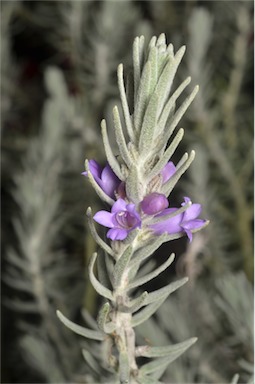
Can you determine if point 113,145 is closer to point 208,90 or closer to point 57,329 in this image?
point 208,90

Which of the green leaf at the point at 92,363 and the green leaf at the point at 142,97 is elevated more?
the green leaf at the point at 142,97

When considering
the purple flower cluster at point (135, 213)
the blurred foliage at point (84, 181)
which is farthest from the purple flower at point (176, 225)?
the blurred foliage at point (84, 181)

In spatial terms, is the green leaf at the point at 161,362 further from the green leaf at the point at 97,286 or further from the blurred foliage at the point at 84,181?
the blurred foliage at the point at 84,181

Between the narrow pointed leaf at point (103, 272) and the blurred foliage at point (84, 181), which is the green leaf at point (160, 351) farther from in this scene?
the blurred foliage at point (84, 181)

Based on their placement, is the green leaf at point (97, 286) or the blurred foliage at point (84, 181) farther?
the blurred foliage at point (84, 181)

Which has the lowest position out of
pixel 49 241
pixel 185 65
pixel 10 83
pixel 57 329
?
pixel 57 329

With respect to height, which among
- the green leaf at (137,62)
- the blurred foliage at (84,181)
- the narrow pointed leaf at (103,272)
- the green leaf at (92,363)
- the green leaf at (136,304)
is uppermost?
the blurred foliage at (84,181)

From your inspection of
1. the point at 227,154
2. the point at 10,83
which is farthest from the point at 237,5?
the point at 10,83

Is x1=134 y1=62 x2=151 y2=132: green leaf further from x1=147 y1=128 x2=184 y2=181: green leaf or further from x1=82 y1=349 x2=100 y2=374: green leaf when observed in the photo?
x1=82 y1=349 x2=100 y2=374: green leaf

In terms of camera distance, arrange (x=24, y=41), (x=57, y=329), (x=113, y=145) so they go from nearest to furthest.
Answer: (x=57, y=329)
(x=113, y=145)
(x=24, y=41)
